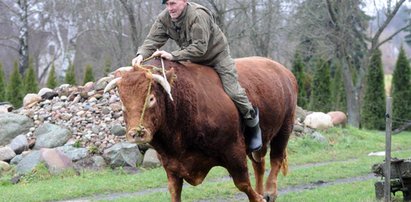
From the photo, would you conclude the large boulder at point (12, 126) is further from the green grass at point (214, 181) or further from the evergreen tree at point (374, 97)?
the evergreen tree at point (374, 97)

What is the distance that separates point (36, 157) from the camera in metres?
13.6

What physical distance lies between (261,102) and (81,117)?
9357 mm

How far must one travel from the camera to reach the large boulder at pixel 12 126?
15.5 m

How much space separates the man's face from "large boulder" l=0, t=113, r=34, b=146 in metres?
10.2

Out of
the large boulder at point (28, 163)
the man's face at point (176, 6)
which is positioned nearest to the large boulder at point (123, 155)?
the large boulder at point (28, 163)

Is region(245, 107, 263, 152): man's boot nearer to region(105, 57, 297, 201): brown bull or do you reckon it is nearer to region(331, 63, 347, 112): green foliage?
region(105, 57, 297, 201): brown bull

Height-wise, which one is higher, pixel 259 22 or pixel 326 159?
pixel 259 22

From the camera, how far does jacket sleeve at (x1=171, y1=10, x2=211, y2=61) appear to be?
644cm

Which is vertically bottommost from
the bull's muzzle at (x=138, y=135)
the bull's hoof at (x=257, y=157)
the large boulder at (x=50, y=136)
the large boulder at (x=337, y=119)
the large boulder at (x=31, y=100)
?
the large boulder at (x=337, y=119)

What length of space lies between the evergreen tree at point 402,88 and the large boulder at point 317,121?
11.1 meters

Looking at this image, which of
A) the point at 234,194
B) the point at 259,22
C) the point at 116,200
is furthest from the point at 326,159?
the point at 259,22

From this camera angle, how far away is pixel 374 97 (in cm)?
2889

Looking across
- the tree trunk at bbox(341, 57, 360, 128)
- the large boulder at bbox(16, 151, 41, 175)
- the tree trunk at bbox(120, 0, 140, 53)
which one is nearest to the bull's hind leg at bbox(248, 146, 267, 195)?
the large boulder at bbox(16, 151, 41, 175)

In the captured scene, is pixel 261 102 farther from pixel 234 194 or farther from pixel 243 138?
pixel 234 194
